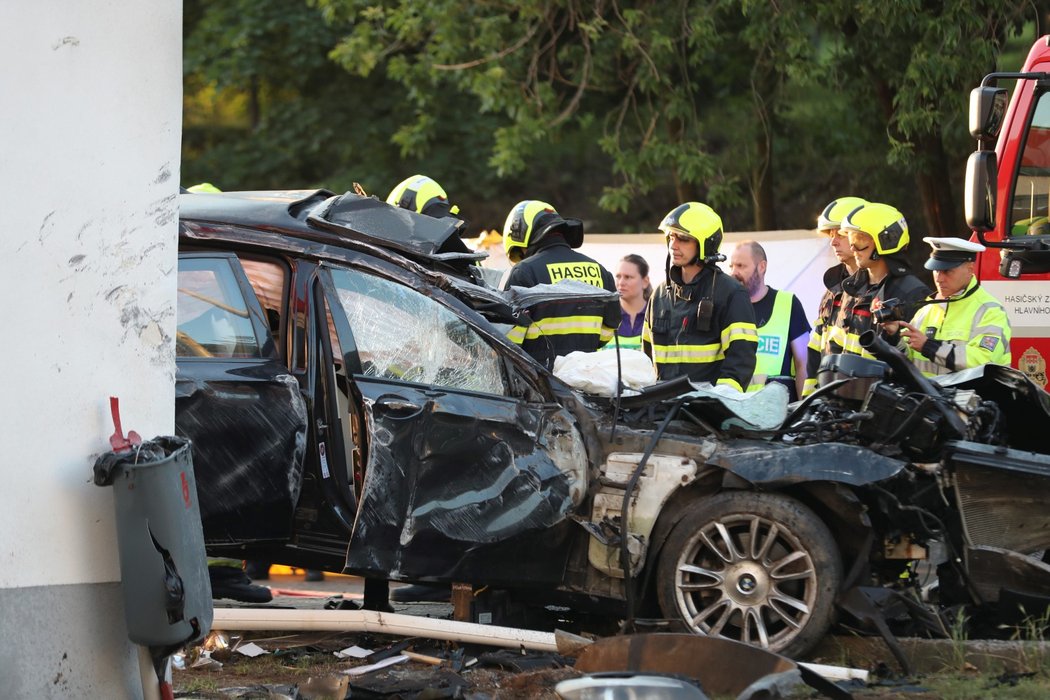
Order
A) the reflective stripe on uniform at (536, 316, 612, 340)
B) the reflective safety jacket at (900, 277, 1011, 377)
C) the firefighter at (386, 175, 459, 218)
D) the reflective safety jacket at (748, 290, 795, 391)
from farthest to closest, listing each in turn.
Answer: the reflective safety jacket at (748, 290, 795, 391) → the firefighter at (386, 175, 459, 218) → the reflective stripe on uniform at (536, 316, 612, 340) → the reflective safety jacket at (900, 277, 1011, 377)

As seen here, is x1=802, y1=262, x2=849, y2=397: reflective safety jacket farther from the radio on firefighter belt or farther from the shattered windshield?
the shattered windshield

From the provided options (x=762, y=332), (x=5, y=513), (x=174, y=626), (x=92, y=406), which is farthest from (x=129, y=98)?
(x=762, y=332)

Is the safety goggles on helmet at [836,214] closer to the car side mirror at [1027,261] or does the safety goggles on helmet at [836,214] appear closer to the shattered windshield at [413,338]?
the car side mirror at [1027,261]

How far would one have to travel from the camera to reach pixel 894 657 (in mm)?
6129

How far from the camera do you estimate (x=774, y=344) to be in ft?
32.6

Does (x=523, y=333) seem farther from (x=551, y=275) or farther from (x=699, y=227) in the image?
(x=699, y=227)

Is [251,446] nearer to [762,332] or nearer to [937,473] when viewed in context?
[937,473]

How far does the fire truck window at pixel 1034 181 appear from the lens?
8.20 meters

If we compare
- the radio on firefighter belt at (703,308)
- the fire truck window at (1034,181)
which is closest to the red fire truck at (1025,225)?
the fire truck window at (1034,181)

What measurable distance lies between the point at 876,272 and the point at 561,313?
1.78 m

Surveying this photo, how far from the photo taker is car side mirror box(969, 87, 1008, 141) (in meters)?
7.46

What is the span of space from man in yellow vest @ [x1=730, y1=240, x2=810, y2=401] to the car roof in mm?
3546

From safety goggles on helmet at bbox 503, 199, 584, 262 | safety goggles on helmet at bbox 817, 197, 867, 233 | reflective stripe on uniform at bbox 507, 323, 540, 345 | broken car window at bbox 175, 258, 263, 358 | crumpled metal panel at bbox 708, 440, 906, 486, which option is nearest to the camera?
crumpled metal panel at bbox 708, 440, 906, 486

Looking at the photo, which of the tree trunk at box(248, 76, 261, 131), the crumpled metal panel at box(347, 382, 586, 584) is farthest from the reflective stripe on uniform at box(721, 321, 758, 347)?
the tree trunk at box(248, 76, 261, 131)
